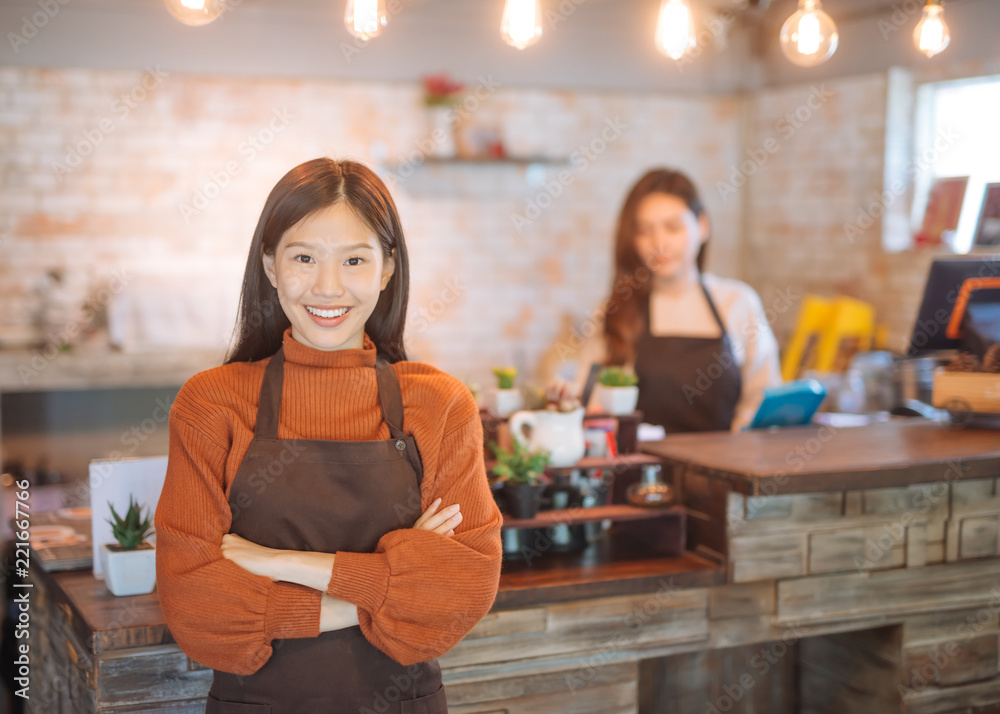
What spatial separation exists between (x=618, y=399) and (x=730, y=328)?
4.18ft

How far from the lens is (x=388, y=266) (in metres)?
1.75

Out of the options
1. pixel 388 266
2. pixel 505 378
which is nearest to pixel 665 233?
pixel 505 378

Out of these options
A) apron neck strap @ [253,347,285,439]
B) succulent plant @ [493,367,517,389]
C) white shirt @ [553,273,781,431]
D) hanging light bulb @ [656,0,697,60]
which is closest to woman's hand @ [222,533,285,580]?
apron neck strap @ [253,347,285,439]

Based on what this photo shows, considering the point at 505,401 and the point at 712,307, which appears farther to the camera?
the point at 712,307

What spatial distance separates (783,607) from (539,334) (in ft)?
12.4

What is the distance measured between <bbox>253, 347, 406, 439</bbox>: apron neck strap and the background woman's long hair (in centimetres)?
197

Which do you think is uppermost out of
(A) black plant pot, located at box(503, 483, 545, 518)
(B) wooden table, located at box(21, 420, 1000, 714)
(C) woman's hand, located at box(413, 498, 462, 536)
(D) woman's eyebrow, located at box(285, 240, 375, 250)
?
(D) woman's eyebrow, located at box(285, 240, 375, 250)

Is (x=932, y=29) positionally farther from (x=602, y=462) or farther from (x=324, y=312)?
(x=324, y=312)

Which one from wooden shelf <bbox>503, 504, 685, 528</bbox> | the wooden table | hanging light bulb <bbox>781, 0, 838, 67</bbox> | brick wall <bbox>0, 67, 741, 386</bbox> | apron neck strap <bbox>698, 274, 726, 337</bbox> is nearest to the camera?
the wooden table

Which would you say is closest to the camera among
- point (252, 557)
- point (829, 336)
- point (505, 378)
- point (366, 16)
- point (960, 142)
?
point (252, 557)

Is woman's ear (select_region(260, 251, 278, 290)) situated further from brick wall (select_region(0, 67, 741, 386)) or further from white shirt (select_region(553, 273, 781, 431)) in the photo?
brick wall (select_region(0, 67, 741, 386))

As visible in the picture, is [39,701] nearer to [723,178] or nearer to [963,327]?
[963,327]

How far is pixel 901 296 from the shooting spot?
525cm

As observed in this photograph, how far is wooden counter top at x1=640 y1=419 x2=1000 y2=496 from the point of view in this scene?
2.32 m
